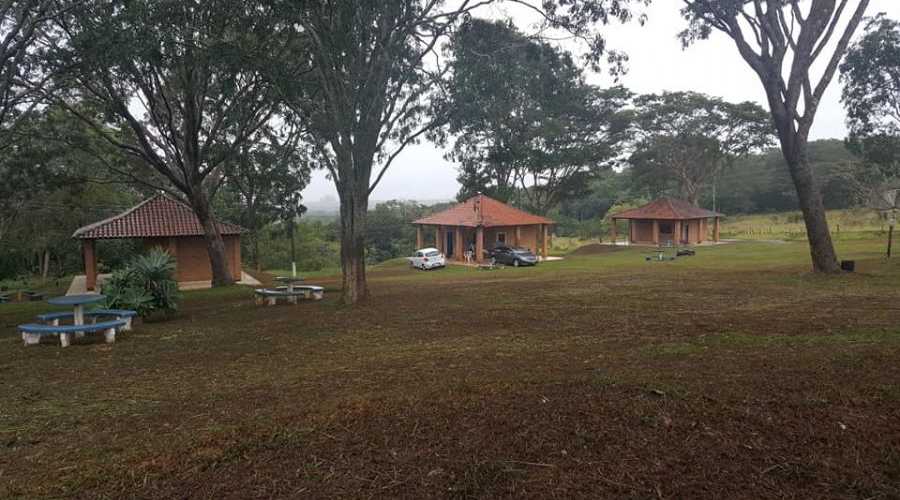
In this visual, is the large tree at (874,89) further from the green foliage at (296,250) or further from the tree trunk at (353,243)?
the green foliage at (296,250)

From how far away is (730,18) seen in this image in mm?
16750

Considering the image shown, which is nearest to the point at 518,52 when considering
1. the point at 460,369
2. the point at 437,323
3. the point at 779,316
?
the point at 437,323

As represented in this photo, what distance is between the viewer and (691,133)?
43281 mm

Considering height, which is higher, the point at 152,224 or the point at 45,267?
the point at 152,224

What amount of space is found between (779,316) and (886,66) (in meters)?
19.9

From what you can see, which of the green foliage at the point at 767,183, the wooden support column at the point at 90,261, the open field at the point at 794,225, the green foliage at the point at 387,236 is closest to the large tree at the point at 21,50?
the wooden support column at the point at 90,261

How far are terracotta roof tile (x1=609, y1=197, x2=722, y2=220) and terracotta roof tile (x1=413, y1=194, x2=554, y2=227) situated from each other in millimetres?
11704

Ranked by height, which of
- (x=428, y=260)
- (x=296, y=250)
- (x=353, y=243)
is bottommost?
(x=428, y=260)

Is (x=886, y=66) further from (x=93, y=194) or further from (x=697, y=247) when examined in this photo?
(x=93, y=194)

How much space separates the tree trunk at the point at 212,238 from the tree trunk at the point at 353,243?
10.3 m

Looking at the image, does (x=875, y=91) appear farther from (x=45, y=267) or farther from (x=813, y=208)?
(x=45, y=267)

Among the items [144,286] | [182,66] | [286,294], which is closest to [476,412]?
[144,286]

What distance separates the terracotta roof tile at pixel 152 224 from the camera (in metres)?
23.3

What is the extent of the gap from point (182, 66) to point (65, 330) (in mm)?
11007
